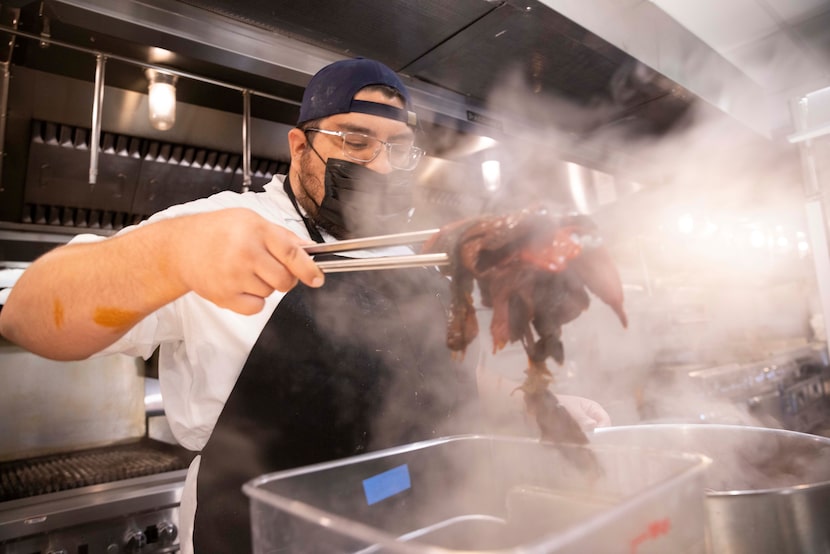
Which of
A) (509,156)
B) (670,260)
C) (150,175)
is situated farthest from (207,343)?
(670,260)

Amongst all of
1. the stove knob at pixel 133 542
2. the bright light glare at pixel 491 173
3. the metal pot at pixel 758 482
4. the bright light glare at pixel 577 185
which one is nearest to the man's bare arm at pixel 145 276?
the metal pot at pixel 758 482

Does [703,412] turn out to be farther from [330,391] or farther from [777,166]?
[777,166]

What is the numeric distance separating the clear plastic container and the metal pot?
0.14m

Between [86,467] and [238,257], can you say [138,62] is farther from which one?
[86,467]

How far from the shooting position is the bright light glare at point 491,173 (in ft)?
9.85

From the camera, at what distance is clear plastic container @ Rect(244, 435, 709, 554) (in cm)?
54

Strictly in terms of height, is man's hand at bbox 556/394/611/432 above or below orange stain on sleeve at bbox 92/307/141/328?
below

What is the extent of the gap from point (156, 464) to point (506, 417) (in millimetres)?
1798

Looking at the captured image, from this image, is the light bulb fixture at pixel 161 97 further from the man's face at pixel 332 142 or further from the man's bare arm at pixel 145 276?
the man's bare arm at pixel 145 276

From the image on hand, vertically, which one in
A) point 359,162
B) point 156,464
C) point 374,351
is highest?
point 359,162

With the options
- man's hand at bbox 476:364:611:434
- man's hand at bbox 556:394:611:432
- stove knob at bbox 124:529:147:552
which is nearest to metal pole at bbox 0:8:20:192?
stove knob at bbox 124:529:147:552

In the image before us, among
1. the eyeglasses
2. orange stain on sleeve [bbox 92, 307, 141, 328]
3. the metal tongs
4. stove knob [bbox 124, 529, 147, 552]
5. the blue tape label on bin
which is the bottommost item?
stove knob [bbox 124, 529, 147, 552]

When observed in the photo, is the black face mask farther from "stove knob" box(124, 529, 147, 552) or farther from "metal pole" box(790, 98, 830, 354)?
"metal pole" box(790, 98, 830, 354)

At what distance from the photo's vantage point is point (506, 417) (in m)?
1.77
